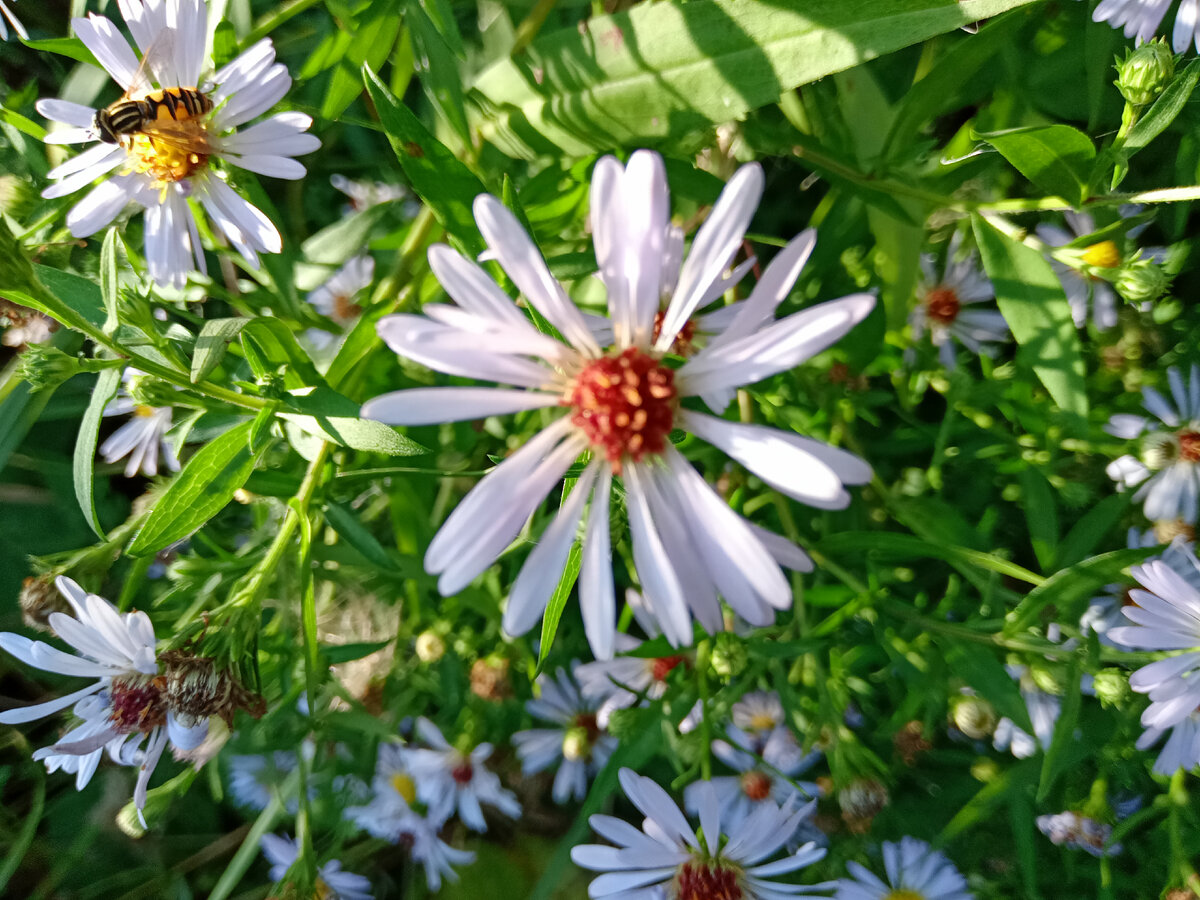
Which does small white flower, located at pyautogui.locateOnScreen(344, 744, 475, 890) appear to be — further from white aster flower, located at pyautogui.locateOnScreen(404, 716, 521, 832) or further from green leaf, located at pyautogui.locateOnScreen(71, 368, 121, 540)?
green leaf, located at pyautogui.locateOnScreen(71, 368, 121, 540)

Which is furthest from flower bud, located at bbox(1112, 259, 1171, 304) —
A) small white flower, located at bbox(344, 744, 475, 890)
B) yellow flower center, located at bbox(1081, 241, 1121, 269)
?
small white flower, located at bbox(344, 744, 475, 890)

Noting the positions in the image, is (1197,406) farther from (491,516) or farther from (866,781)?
(491,516)

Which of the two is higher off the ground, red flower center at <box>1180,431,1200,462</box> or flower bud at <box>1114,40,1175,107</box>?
flower bud at <box>1114,40,1175,107</box>

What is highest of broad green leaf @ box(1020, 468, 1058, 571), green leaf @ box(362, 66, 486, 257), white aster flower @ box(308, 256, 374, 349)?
white aster flower @ box(308, 256, 374, 349)

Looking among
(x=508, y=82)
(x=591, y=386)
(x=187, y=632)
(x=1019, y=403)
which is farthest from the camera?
(x=1019, y=403)

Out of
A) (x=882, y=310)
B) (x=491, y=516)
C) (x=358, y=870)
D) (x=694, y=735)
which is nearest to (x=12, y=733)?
(x=358, y=870)

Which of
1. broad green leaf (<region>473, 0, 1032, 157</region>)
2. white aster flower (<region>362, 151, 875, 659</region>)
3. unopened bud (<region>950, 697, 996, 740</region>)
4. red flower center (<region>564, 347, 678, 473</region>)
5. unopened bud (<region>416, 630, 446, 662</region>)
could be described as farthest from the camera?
unopened bud (<region>416, 630, 446, 662</region>)

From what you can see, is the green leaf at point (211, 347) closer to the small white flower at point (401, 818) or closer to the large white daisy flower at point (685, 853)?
the large white daisy flower at point (685, 853)

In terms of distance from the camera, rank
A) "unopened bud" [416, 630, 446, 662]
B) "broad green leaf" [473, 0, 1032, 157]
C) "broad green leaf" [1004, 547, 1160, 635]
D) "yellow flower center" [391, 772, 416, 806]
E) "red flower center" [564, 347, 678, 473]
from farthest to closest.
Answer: "yellow flower center" [391, 772, 416, 806]
"unopened bud" [416, 630, 446, 662]
"broad green leaf" [1004, 547, 1160, 635]
"broad green leaf" [473, 0, 1032, 157]
"red flower center" [564, 347, 678, 473]
